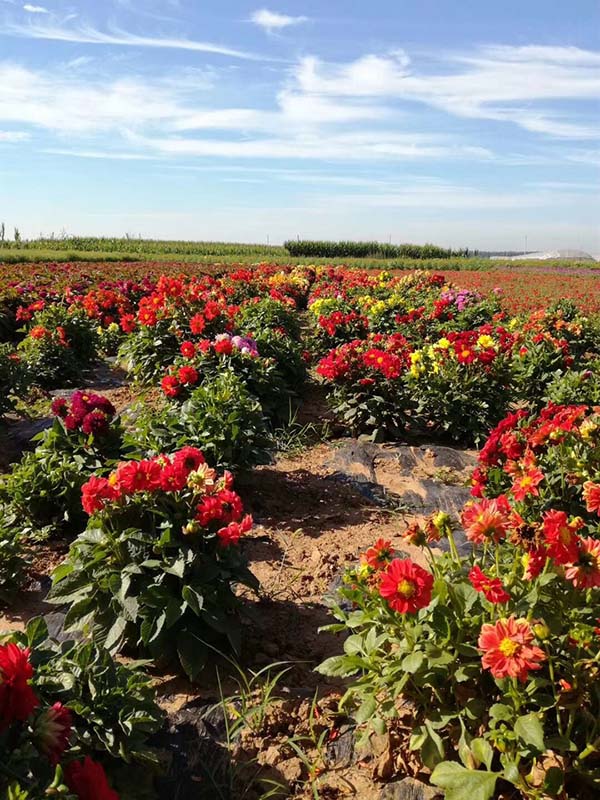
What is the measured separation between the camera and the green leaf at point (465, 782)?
1.61m

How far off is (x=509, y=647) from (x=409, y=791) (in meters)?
0.74

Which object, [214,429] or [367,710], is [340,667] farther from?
[214,429]

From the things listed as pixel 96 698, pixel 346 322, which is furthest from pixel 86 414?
pixel 346 322

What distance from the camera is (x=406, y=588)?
5.56 ft

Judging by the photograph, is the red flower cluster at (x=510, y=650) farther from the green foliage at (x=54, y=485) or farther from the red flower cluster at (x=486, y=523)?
the green foliage at (x=54, y=485)

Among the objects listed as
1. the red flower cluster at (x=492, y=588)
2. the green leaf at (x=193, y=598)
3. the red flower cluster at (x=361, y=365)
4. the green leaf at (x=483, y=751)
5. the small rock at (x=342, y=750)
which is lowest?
the small rock at (x=342, y=750)

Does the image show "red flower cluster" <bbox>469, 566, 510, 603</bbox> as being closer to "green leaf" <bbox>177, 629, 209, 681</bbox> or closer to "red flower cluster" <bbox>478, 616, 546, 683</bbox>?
"red flower cluster" <bbox>478, 616, 546, 683</bbox>

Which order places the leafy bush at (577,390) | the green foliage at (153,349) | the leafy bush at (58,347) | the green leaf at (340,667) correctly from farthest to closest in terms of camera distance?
the leafy bush at (58,347) < the green foliage at (153,349) < the leafy bush at (577,390) < the green leaf at (340,667)

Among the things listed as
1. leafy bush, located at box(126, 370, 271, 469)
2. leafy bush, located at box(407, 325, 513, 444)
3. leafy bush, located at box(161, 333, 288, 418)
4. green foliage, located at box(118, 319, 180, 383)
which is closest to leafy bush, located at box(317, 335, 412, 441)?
leafy bush, located at box(407, 325, 513, 444)

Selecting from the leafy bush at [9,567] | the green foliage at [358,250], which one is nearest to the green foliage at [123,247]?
the green foliage at [358,250]

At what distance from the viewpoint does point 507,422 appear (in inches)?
126

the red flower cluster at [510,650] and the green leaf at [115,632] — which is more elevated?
the red flower cluster at [510,650]

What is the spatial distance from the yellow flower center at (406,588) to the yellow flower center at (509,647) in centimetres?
27

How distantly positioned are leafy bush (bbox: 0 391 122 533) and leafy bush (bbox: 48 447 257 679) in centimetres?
112
